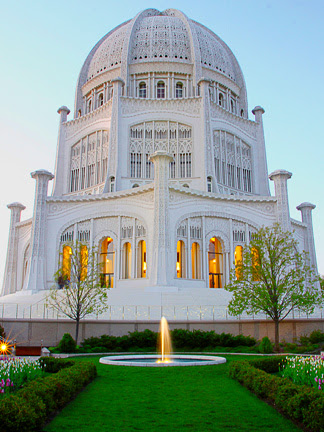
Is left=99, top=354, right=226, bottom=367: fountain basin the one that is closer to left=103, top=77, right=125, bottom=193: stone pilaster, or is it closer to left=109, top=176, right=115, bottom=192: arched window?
left=103, top=77, right=125, bottom=193: stone pilaster

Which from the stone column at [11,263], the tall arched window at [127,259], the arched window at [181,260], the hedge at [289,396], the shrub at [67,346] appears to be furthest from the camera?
the stone column at [11,263]

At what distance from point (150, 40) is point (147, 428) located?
4865 centimetres

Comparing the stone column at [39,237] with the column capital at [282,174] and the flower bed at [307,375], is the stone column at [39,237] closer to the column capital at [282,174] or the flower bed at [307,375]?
the column capital at [282,174]

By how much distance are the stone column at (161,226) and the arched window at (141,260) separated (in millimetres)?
2892

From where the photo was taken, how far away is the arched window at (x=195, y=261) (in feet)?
114

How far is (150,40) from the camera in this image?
50.1 metres

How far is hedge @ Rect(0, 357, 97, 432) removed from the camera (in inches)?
261

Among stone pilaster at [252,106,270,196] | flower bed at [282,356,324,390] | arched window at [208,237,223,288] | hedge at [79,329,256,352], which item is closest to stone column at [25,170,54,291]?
arched window at [208,237,223,288]

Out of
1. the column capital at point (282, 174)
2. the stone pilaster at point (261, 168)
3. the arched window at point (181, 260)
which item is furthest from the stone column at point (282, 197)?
the stone pilaster at point (261, 168)

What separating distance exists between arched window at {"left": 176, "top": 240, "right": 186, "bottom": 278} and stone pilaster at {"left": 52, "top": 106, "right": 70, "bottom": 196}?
17.3 m

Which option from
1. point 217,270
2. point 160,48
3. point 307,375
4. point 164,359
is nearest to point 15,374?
point 307,375

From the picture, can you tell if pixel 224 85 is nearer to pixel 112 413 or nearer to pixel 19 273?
pixel 19 273

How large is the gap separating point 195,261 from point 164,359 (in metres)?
19.8

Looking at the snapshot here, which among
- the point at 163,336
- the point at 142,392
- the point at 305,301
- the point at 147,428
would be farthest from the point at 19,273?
the point at 147,428
